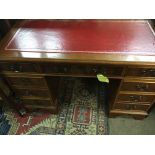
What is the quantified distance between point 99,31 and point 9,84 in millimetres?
724

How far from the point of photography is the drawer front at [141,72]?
87cm

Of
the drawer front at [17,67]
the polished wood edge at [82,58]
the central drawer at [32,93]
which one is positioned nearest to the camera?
the polished wood edge at [82,58]

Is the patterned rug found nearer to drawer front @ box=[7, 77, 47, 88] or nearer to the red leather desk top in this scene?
drawer front @ box=[7, 77, 47, 88]

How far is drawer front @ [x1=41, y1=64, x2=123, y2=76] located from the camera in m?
0.89

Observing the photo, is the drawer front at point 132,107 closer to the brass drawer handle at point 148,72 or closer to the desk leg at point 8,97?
the brass drawer handle at point 148,72

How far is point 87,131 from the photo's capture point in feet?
4.44

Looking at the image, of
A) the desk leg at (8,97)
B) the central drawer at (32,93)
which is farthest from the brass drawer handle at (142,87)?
the desk leg at (8,97)

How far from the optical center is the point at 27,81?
3.51 ft

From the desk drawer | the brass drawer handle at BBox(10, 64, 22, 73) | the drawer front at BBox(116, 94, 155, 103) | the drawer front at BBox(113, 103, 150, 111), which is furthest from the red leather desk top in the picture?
the drawer front at BBox(113, 103, 150, 111)

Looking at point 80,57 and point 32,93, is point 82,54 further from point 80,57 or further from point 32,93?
point 32,93

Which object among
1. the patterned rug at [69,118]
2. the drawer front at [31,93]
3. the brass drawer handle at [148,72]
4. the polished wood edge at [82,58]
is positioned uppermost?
the polished wood edge at [82,58]

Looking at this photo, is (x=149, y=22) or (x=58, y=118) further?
(x=58, y=118)
